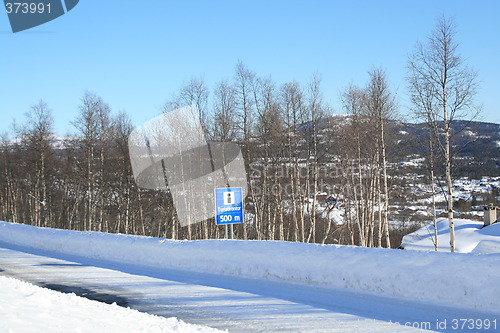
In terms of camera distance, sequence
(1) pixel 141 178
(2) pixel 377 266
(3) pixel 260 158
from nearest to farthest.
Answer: (2) pixel 377 266
(3) pixel 260 158
(1) pixel 141 178

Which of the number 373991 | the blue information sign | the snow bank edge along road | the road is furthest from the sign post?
the number 373991

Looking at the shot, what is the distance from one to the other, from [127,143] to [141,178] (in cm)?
350

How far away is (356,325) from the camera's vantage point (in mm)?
5855

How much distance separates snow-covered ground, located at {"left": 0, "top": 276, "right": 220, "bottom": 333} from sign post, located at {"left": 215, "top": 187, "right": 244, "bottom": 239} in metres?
5.95

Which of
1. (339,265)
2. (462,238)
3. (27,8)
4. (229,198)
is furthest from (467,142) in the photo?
(462,238)

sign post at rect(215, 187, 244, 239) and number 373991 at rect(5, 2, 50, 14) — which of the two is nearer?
number 373991 at rect(5, 2, 50, 14)

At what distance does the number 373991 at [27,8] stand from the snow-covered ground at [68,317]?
7724 millimetres

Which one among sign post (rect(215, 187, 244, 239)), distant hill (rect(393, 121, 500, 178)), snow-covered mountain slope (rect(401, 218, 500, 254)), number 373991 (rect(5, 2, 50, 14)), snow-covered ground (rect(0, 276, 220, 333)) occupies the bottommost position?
snow-covered mountain slope (rect(401, 218, 500, 254))

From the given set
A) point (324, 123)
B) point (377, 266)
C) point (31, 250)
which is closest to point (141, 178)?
point (324, 123)

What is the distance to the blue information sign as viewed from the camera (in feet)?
40.8

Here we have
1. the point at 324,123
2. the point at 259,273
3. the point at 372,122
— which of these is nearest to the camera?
the point at 259,273

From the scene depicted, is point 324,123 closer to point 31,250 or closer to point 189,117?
point 189,117

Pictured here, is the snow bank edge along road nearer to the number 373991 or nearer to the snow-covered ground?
the snow-covered ground

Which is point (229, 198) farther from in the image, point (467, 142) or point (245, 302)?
point (467, 142)
